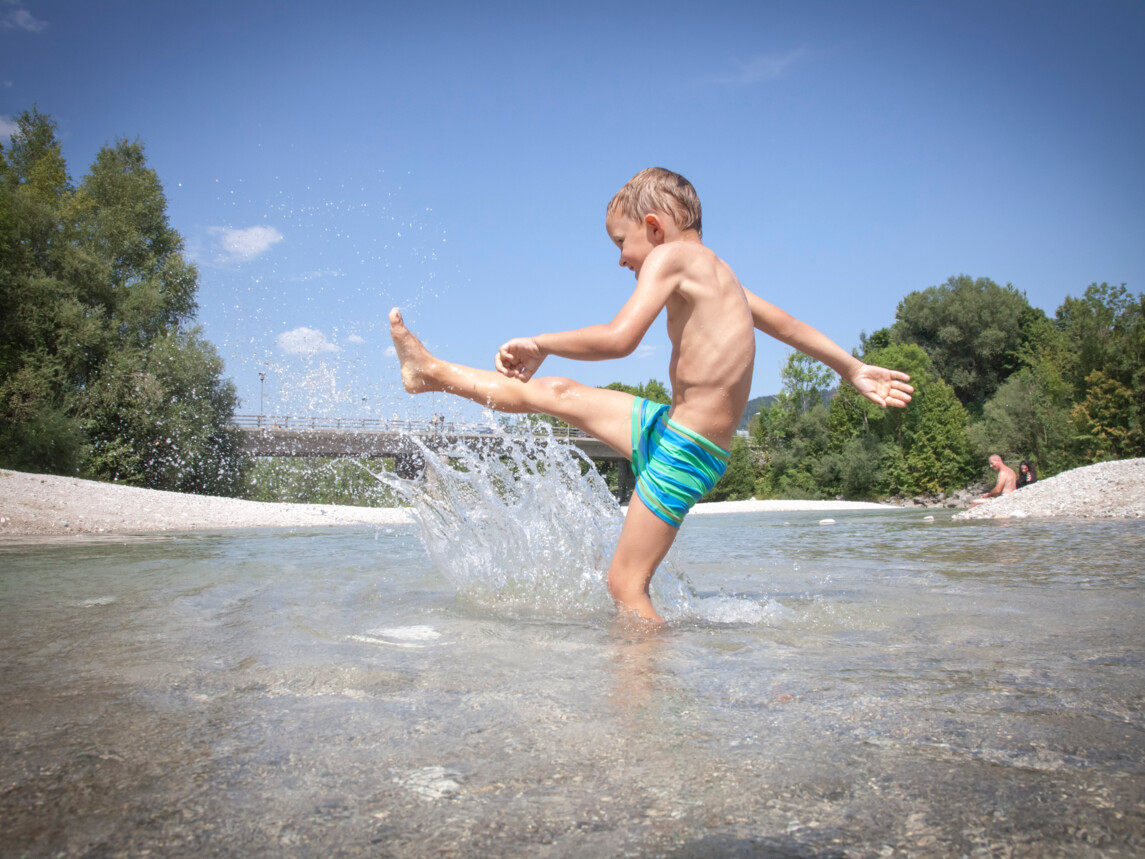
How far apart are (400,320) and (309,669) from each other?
1.74 meters

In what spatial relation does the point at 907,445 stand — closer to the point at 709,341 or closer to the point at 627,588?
the point at 709,341

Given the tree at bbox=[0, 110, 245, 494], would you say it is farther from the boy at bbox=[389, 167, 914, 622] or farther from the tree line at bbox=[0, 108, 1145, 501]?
the boy at bbox=[389, 167, 914, 622]

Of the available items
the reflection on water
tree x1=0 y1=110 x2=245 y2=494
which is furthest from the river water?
tree x1=0 y1=110 x2=245 y2=494

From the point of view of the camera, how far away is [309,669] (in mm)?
1952

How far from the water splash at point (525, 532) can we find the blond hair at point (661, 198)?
4.24 ft

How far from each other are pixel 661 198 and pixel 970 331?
5448 centimetres

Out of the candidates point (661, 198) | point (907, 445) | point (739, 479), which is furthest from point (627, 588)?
point (739, 479)

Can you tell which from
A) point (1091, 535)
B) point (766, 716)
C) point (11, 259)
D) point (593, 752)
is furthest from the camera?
point (11, 259)

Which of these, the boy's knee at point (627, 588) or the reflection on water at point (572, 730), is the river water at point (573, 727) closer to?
the reflection on water at point (572, 730)

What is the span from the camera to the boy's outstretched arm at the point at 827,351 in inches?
130

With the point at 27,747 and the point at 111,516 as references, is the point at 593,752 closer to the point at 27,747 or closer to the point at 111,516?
the point at 27,747

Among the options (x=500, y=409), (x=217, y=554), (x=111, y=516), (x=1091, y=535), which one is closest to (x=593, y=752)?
(x=500, y=409)

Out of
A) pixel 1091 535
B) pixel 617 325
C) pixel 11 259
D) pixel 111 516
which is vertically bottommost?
pixel 111 516

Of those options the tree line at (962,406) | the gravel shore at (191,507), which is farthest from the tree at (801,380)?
the gravel shore at (191,507)
